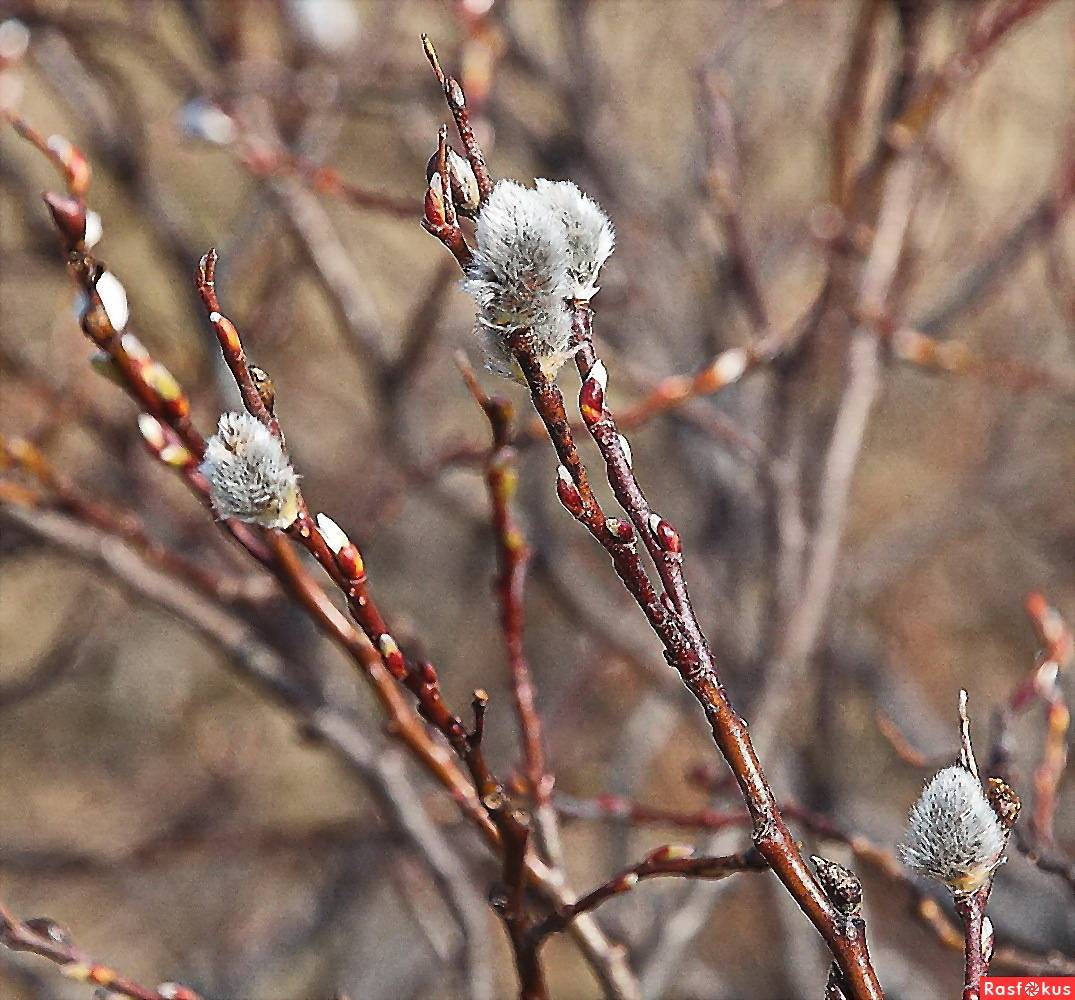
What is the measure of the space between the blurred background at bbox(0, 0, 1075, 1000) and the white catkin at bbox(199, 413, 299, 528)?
43 cm

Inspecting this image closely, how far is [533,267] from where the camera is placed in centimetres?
50

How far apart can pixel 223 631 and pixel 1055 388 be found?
5.29 ft

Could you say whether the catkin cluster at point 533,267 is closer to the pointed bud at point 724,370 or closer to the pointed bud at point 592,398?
the pointed bud at point 592,398

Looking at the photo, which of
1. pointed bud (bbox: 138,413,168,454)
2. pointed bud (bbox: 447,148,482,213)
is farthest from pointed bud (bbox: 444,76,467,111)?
pointed bud (bbox: 138,413,168,454)

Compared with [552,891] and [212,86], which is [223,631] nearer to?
[552,891]

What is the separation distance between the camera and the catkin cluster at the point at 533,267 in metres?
0.50

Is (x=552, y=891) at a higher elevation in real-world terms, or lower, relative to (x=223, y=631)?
lower

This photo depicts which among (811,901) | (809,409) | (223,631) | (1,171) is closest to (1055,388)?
(809,409)

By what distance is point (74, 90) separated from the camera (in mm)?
1924

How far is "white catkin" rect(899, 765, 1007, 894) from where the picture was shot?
55 cm

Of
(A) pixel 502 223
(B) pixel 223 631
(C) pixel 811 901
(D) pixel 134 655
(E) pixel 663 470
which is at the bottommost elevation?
(C) pixel 811 901

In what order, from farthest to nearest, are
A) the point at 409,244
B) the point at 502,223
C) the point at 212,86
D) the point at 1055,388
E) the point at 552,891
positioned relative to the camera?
the point at 409,244 < the point at 1055,388 < the point at 212,86 < the point at 552,891 < the point at 502,223

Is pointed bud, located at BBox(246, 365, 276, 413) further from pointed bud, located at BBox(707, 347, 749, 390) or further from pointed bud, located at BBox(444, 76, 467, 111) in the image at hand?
pointed bud, located at BBox(707, 347, 749, 390)

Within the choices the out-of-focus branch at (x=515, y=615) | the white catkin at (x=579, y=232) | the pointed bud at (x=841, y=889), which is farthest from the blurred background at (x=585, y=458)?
the white catkin at (x=579, y=232)
